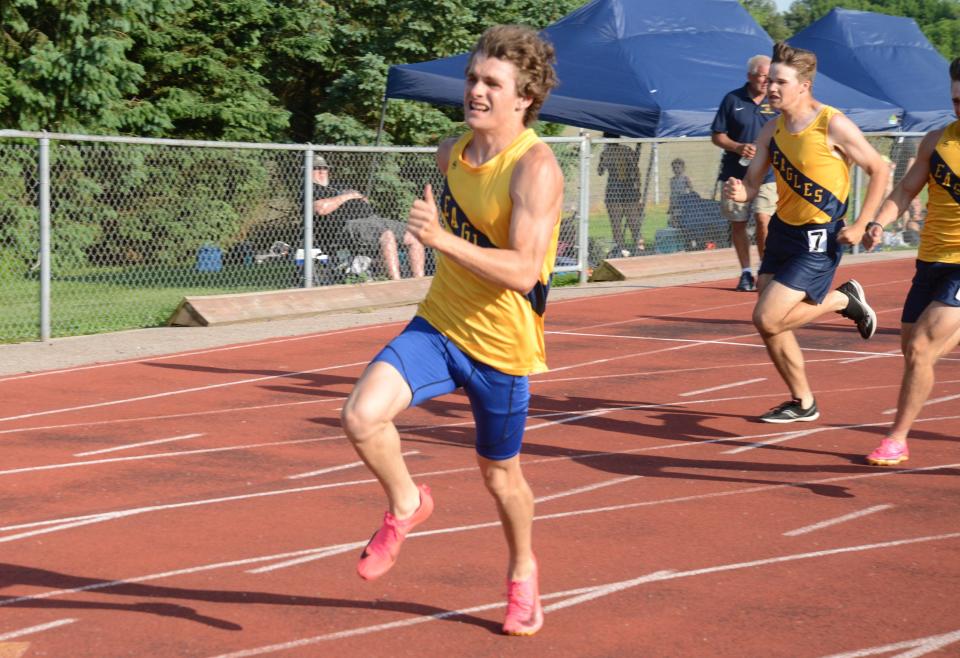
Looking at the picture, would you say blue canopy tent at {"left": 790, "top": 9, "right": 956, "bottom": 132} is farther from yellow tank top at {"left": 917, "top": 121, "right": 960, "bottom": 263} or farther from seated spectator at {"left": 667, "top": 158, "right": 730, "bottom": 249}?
yellow tank top at {"left": 917, "top": 121, "right": 960, "bottom": 263}

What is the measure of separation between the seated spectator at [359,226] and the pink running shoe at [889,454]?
7.80m

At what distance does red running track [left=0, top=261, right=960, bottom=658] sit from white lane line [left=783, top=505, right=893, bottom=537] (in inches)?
0.6

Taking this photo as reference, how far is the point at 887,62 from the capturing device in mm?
27734

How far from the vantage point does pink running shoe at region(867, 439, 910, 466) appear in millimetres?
7531

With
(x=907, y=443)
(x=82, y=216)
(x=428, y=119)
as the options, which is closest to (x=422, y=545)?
(x=907, y=443)

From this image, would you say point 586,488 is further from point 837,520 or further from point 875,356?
point 875,356

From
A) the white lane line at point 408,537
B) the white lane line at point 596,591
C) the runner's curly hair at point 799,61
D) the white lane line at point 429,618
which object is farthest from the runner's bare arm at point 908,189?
the white lane line at point 429,618

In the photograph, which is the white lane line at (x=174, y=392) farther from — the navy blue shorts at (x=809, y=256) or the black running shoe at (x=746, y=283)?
the black running shoe at (x=746, y=283)

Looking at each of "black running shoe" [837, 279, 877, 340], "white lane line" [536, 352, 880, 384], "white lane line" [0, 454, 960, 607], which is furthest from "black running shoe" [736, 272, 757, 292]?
"white lane line" [0, 454, 960, 607]

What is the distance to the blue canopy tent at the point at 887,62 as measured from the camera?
26.6 m

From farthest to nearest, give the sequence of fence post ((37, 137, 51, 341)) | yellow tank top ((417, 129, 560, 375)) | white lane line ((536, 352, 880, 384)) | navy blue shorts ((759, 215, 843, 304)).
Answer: fence post ((37, 137, 51, 341))
white lane line ((536, 352, 880, 384))
navy blue shorts ((759, 215, 843, 304))
yellow tank top ((417, 129, 560, 375))

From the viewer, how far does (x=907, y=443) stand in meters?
8.20

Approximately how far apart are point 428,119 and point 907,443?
16.3m

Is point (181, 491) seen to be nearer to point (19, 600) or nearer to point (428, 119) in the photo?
point (19, 600)
